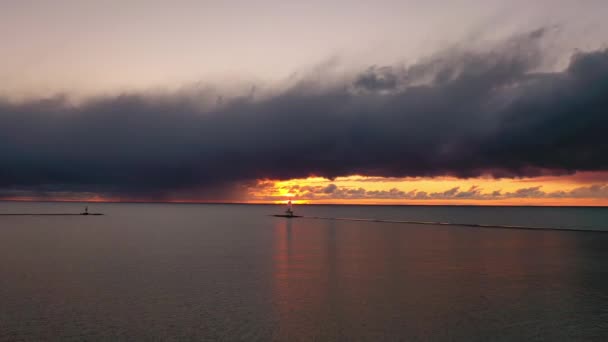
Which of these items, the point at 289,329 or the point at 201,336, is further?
the point at 289,329

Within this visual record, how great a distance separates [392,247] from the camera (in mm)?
66062

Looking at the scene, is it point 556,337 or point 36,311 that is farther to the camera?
point 36,311

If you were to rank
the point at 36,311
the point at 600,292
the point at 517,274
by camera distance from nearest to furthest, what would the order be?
the point at 36,311 → the point at 600,292 → the point at 517,274

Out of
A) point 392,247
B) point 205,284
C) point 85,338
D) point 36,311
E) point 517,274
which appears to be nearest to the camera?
point 85,338

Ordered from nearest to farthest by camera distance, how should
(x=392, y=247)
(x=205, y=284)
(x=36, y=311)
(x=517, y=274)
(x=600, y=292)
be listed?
1. (x=36, y=311)
2. (x=600, y=292)
3. (x=205, y=284)
4. (x=517, y=274)
5. (x=392, y=247)

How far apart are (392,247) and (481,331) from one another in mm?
43729

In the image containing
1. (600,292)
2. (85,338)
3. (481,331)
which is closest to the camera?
(85,338)

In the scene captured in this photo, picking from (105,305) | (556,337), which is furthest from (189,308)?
(556,337)

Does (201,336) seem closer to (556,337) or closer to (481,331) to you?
(481,331)

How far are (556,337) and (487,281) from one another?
604 inches

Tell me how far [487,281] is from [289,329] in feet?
66.7

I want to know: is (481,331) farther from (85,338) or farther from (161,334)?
(85,338)

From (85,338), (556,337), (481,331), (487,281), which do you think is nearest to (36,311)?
(85,338)

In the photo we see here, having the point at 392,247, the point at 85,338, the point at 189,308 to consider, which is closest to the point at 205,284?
the point at 189,308
